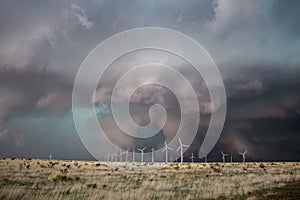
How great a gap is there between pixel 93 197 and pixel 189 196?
578cm

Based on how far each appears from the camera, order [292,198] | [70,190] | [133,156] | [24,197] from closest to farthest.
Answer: [292,198]
[24,197]
[70,190]
[133,156]

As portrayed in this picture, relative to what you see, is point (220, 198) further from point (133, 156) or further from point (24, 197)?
point (133, 156)

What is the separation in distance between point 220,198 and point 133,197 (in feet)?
16.7

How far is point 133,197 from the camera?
17.7 m

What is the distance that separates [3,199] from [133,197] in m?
7.04

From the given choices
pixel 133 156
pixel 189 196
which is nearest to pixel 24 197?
pixel 189 196

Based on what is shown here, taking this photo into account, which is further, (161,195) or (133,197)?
(161,195)

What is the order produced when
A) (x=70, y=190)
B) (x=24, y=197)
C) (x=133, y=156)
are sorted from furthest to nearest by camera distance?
(x=133, y=156) < (x=70, y=190) < (x=24, y=197)

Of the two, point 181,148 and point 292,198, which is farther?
point 181,148

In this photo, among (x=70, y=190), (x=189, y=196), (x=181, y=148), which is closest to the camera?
(x=189, y=196)

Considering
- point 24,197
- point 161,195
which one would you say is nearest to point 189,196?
point 161,195

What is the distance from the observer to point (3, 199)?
628 inches

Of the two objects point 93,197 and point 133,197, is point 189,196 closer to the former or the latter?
point 133,197

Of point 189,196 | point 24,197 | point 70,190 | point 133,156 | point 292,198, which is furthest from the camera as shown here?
point 133,156
